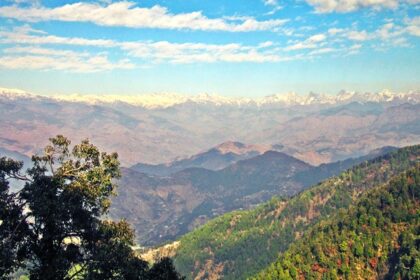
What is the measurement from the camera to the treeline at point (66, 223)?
56.8 m

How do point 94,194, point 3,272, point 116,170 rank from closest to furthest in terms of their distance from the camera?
1. point 3,272
2. point 94,194
3. point 116,170

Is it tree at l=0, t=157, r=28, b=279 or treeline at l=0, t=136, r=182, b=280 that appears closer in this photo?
tree at l=0, t=157, r=28, b=279

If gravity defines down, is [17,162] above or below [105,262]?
above

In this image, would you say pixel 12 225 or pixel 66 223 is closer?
pixel 12 225

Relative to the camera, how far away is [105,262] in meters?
57.0

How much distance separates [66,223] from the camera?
5894 cm

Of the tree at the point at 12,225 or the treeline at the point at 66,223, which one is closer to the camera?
the tree at the point at 12,225

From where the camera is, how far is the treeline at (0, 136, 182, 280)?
56.8 m

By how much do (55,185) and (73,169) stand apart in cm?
395

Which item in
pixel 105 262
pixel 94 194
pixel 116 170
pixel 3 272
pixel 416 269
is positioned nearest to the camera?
pixel 3 272

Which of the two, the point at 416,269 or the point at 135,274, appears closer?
the point at 135,274

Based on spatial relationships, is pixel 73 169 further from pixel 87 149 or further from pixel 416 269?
pixel 416 269

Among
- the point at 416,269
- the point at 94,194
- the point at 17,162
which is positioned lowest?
the point at 416,269

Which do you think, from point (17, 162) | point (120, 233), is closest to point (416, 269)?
point (120, 233)
